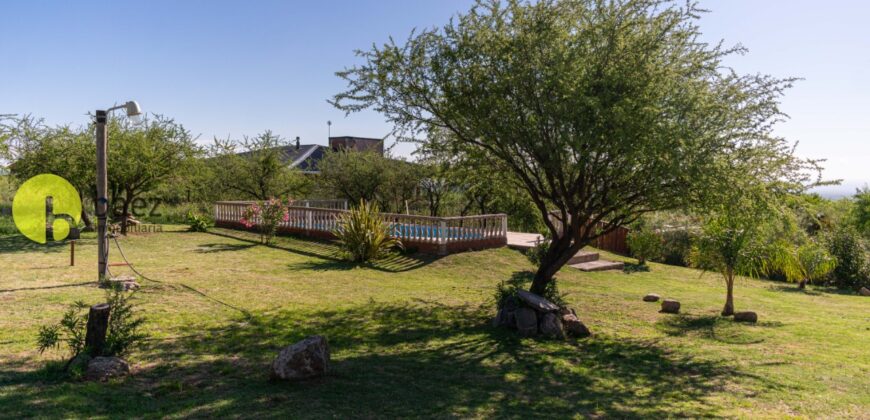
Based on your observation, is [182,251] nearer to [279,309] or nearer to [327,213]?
[327,213]

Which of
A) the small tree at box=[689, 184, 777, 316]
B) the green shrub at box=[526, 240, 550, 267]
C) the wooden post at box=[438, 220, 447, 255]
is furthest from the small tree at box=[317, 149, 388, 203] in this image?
the small tree at box=[689, 184, 777, 316]

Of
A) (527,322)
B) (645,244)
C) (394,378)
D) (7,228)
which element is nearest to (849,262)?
(645,244)

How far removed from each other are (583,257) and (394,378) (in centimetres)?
1224

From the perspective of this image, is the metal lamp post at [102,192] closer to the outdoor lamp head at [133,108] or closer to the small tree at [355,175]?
the outdoor lamp head at [133,108]

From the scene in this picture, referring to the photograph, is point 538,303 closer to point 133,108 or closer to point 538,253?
point 538,253

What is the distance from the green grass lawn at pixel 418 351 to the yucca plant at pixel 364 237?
126cm

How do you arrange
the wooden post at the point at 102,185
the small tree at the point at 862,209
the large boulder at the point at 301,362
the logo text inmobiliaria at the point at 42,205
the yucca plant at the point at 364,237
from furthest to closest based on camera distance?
the small tree at the point at 862,209
the logo text inmobiliaria at the point at 42,205
the yucca plant at the point at 364,237
the wooden post at the point at 102,185
the large boulder at the point at 301,362

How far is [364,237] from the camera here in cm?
1609

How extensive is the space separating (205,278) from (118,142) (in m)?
10.5

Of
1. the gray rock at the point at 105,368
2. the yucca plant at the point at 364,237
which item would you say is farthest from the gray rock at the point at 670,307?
the gray rock at the point at 105,368

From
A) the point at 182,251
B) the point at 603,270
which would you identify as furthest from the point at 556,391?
the point at 182,251

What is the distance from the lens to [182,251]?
16.9m

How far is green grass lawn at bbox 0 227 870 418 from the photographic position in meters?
5.51

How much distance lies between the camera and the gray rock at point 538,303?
904 cm
